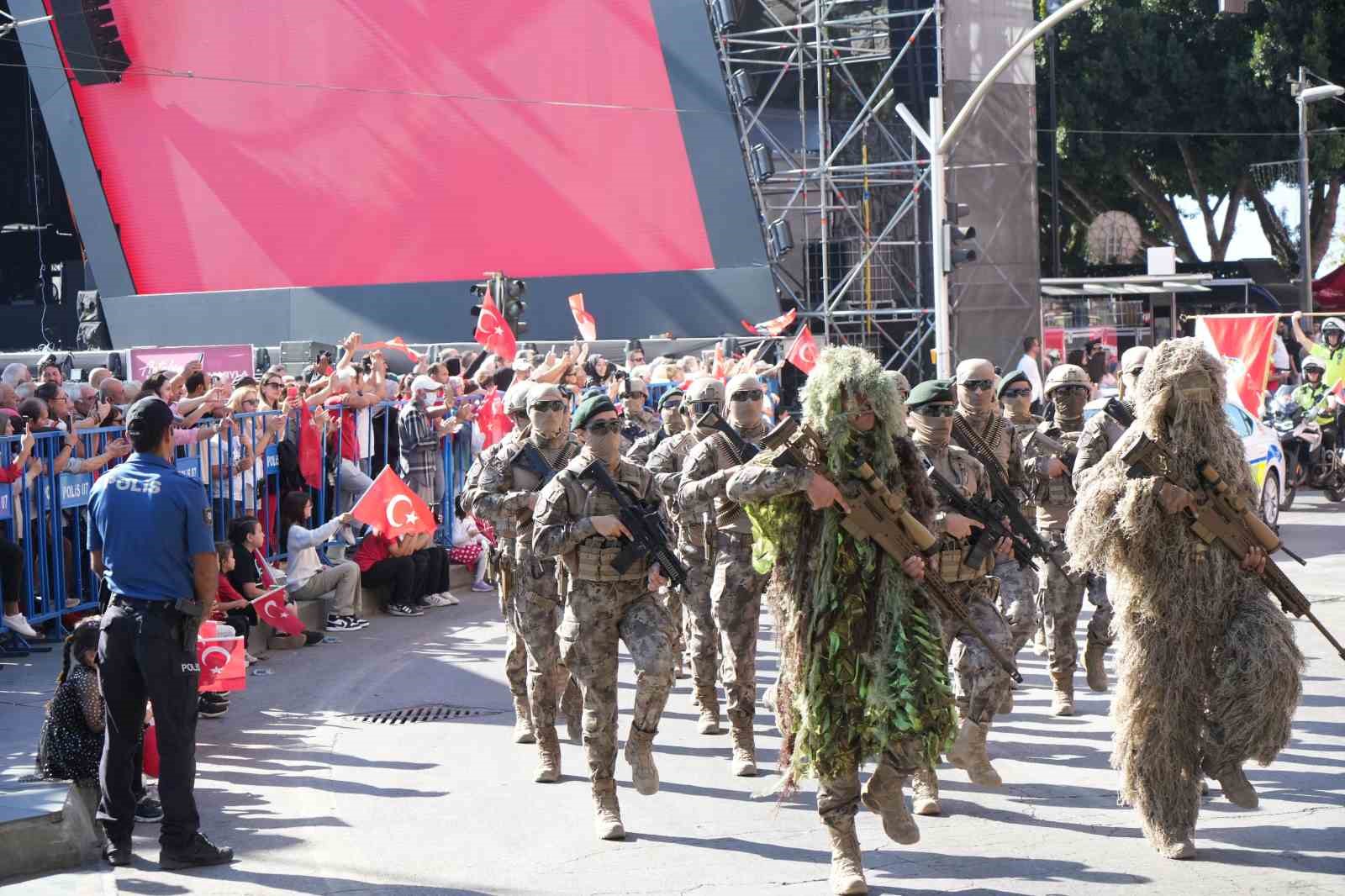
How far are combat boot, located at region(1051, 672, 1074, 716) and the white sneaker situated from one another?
6.51 metres

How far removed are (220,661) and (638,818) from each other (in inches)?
106

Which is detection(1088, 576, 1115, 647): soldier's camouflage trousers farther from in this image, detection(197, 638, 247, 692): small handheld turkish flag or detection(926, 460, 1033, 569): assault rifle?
detection(197, 638, 247, 692): small handheld turkish flag

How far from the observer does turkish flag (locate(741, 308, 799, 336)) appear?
24.2m

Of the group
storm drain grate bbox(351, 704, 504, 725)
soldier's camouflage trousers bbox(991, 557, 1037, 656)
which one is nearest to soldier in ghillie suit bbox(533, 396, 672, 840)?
soldier's camouflage trousers bbox(991, 557, 1037, 656)

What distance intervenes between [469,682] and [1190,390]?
5.73 metres

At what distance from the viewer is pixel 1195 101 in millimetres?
37062

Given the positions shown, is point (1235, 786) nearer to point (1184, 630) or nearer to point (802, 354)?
point (1184, 630)

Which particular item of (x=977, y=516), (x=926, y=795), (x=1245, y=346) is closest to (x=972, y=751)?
(x=926, y=795)

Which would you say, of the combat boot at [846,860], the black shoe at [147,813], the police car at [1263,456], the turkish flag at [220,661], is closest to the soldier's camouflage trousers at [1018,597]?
the combat boot at [846,860]

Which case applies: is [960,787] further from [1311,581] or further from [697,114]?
[697,114]

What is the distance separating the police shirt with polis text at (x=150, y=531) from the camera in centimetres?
662

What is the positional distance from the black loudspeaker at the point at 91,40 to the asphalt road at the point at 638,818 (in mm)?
21770

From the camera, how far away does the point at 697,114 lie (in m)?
26.9

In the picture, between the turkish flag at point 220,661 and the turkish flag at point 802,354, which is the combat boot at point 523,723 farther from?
the turkish flag at point 802,354
